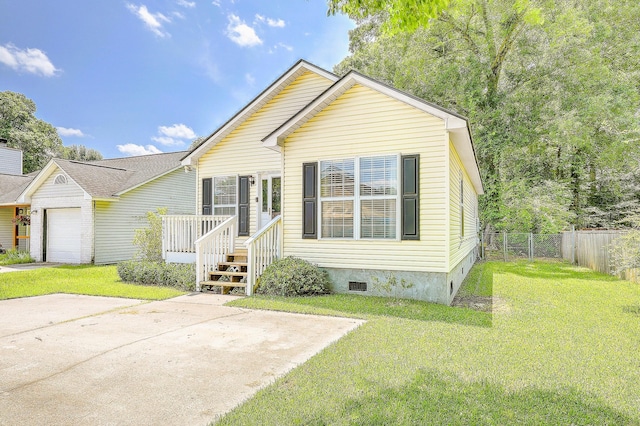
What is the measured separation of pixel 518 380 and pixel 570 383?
0.48 metres

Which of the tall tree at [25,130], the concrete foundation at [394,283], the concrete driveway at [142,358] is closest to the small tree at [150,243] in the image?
the concrete driveway at [142,358]

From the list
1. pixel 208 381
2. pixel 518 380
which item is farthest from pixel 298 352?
pixel 518 380

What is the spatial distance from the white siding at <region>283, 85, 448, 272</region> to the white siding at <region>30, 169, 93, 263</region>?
9.96 m

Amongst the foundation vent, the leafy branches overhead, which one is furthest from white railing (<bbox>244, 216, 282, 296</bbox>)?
the leafy branches overhead

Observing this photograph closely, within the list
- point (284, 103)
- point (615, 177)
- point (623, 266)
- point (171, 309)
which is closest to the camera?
point (171, 309)

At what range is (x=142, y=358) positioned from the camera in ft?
13.2

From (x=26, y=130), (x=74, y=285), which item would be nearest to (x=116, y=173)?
(x=74, y=285)

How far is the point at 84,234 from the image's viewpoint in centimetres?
1402

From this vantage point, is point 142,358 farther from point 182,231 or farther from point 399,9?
point 182,231

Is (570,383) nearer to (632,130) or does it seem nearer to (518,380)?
(518,380)

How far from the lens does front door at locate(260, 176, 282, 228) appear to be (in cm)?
1009

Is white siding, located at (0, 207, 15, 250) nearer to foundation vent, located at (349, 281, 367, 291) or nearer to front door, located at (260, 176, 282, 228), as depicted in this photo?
front door, located at (260, 176, 282, 228)

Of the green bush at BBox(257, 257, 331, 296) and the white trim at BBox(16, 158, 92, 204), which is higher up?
the white trim at BBox(16, 158, 92, 204)

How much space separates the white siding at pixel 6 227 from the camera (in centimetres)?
1848
